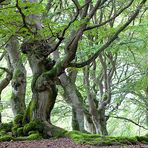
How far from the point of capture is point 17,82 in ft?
32.4

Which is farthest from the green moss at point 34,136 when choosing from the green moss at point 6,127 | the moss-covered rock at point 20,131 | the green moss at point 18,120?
the green moss at point 6,127

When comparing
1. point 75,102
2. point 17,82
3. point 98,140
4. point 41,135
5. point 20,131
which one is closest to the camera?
point 98,140

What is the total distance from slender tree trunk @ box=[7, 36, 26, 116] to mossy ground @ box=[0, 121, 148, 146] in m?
1.03

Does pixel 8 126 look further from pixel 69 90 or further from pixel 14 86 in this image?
pixel 69 90

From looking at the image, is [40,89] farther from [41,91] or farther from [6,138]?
[6,138]

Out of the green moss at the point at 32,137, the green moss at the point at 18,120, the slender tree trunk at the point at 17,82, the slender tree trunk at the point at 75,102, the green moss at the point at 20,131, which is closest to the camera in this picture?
the green moss at the point at 32,137

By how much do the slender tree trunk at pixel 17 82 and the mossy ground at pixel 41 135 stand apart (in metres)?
1.03

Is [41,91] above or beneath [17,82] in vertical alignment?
beneath

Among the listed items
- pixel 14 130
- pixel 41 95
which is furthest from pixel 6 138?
pixel 41 95

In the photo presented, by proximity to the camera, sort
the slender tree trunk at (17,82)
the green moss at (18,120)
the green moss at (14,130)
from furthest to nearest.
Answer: the slender tree trunk at (17,82) → the green moss at (18,120) → the green moss at (14,130)

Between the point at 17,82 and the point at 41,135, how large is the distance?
223 cm

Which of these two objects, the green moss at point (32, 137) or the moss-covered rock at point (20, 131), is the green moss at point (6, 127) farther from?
the green moss at point (32, 137)

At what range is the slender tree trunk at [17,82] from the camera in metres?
9.95

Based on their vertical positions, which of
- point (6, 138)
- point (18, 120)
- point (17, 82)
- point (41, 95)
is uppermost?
point (17, 82)
